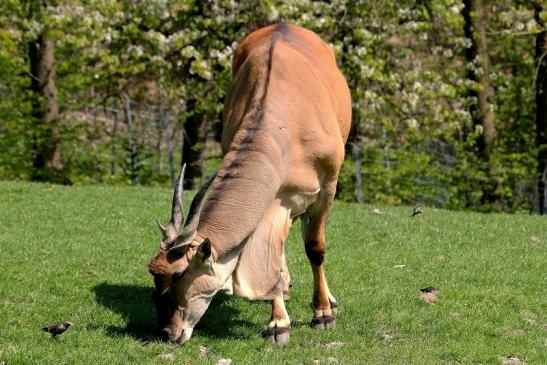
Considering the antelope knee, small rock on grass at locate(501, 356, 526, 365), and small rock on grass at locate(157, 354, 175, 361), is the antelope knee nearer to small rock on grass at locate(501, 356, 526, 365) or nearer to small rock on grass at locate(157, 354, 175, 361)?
small rock on grass at locate(501, 356, 526, 365)

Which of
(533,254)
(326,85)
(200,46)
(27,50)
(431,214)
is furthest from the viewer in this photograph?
(27,50)

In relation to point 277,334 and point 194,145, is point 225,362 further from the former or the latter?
point 194,145

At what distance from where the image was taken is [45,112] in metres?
21.9

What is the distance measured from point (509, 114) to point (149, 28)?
Result: 1019 centimetres

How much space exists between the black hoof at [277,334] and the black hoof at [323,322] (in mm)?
462

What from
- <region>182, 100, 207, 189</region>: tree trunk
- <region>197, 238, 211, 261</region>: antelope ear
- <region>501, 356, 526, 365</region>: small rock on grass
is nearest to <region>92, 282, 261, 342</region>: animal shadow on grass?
<region>197, 238, 211, 261</region>: antelope ear

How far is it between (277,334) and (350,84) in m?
12.3

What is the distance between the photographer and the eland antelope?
599cm

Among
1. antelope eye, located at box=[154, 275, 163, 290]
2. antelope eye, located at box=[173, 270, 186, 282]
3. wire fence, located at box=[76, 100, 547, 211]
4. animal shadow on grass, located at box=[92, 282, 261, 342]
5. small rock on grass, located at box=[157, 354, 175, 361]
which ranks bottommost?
wire fence, located at box=[76, 100, 547, 211]

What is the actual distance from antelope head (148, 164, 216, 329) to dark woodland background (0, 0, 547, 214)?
11.1 meters

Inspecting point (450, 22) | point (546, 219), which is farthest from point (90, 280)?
point (450, 22)

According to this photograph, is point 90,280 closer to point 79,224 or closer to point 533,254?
point 79,224

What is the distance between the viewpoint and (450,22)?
19766 mm

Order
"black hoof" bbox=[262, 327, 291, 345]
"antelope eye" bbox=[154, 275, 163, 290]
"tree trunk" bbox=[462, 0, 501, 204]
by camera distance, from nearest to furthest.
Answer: "antelope eye" bbox=[154, 275, 163, 290], "black hoof" bbox=[262, 327, 291, 345], "tree trunk" bbox=[462, 0, 501, 204]
